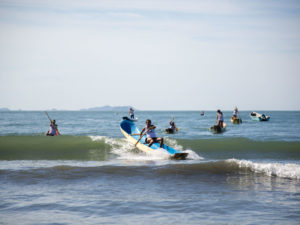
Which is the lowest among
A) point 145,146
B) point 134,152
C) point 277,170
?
point 134,152

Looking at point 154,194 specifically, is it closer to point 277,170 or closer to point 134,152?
point 277,170

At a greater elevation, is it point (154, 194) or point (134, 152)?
point (154, 194)

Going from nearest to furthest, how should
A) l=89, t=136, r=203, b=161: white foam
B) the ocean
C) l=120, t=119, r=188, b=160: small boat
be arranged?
the ocean
l=120, t=119, r=188, b=160: small boat
l=89, t=136, r=203, b=161: white foam

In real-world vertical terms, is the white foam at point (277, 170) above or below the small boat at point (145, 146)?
below

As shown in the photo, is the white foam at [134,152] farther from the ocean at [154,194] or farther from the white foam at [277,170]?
the white foam at [277,170]

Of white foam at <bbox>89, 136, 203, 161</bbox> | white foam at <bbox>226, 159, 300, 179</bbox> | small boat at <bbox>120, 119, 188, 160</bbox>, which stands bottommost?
white foam at <bbox>89, 136, 203, 161</bbox>

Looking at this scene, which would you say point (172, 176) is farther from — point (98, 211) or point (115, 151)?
point (115, 151)

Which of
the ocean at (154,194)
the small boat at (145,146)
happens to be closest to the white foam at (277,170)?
the ocean at (154,194)

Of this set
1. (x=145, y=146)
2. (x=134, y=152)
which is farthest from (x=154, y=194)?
(x=134, y=152)

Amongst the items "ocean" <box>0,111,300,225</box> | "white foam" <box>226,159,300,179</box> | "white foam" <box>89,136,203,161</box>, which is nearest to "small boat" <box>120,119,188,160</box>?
"white foam" <box>89,136,203,161</box>

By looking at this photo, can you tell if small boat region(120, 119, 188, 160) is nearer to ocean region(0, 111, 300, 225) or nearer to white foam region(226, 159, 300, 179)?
ocean region(0, 111, 300, 225)

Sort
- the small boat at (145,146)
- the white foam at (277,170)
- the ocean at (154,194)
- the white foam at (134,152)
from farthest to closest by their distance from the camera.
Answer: the white foam at (134,152), the small boat at (145,146), the white foam at (277,170), the ocean at (154,194)

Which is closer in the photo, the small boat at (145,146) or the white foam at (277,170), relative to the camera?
the white foam at (277,170)

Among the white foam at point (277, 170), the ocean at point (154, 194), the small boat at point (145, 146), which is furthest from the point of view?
the small boat at point (145, 146)
